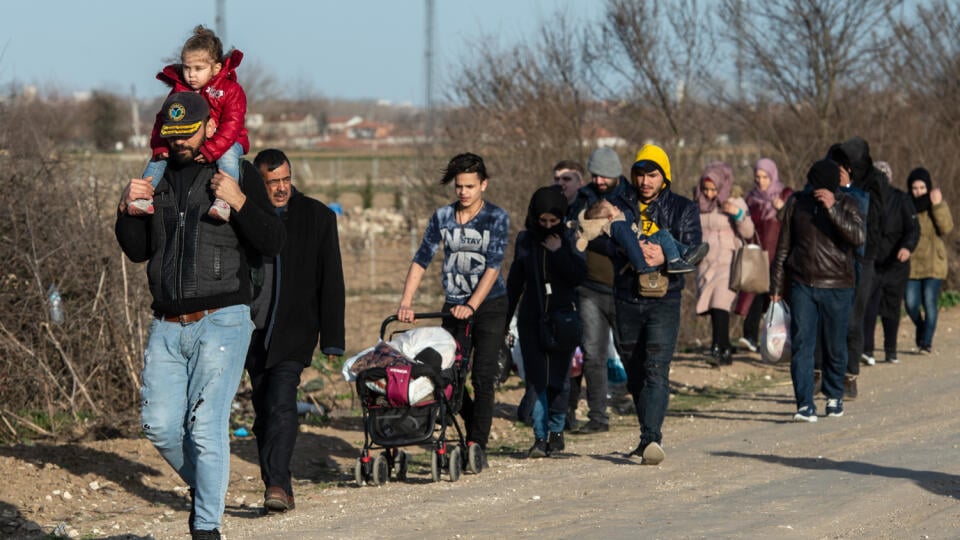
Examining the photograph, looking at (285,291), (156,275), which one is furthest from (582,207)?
(156,275)

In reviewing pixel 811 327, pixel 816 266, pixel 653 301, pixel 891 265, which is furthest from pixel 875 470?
pixel 891 265

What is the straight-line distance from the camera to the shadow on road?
9327mm

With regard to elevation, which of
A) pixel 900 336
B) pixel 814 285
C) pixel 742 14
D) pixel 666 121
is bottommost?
pixel 900 336

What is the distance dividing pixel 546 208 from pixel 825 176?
249cm

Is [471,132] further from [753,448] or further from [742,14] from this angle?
[753,448]

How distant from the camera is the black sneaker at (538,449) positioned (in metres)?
11.2

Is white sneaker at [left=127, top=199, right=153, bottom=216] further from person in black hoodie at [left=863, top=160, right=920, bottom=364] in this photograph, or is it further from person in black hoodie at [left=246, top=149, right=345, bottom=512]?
person in black hoodie at [left=863, top=160, right=920, bottom=364]

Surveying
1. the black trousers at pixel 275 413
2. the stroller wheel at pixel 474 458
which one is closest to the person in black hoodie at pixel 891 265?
the stroller wheel at pixel 474 458

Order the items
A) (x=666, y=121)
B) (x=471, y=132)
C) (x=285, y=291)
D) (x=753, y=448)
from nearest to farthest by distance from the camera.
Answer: (x=285, y=291) < (x=753, y=448) < (x=471, y=132) < (x=666, y=121)

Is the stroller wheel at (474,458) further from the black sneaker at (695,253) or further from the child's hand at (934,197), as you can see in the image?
the child's hand at (934,197)

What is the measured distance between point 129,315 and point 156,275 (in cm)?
569

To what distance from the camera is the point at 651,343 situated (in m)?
10.4

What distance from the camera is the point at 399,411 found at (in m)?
9.99

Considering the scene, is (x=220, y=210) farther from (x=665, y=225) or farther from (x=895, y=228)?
(x=895, y=228)
